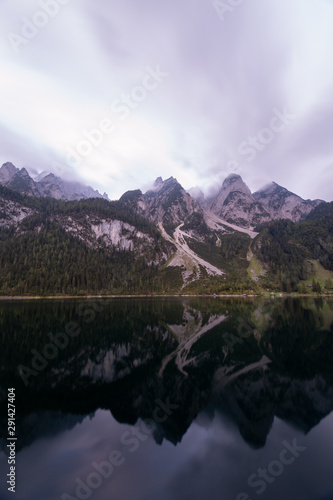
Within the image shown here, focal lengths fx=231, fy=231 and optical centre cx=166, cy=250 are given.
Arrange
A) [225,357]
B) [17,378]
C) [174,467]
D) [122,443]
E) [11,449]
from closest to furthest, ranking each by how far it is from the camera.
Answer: [174,467] < [11,449] < [122,443] < [17,378] < [225,357]

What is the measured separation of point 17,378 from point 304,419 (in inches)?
850

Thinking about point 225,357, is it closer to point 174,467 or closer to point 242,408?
point 242,408

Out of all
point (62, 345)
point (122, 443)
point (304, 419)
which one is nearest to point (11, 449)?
point (122, 443)

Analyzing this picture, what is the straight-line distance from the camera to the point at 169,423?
45.8 ft

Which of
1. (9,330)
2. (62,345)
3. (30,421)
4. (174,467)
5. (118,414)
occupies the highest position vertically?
(174,467)

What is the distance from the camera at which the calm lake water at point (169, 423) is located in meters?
9.34


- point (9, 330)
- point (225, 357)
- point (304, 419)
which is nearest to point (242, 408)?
point (304, 419)

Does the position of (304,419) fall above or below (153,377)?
above

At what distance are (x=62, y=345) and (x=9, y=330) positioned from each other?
1356cm

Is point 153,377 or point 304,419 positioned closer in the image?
point 304,419

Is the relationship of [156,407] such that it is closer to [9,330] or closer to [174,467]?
[174,467]

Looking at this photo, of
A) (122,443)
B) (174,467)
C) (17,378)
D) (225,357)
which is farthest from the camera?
(225,357)

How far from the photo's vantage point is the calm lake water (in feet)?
30.7

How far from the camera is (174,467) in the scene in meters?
10.6
